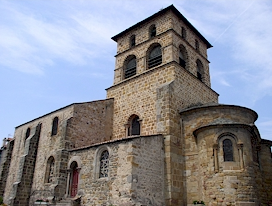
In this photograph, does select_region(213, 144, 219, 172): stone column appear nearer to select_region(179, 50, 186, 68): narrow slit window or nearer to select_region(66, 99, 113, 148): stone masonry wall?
select_region(179, 50, 186, 68): narrow slit window

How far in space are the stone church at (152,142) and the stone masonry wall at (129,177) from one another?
0.05 metres

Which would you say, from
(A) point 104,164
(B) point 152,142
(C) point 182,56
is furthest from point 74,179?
(C) point 182,56

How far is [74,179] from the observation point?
630 inches

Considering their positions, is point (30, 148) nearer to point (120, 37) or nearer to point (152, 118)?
point (152, 118)

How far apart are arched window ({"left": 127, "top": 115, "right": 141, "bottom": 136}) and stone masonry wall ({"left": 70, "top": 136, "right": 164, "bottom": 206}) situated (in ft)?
10.2

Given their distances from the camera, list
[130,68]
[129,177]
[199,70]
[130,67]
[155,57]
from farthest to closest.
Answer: [199,70], [130,67], [130,68], [155,57], [129,177]

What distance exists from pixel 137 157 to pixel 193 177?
348 centimetres

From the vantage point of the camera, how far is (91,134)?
18.5m

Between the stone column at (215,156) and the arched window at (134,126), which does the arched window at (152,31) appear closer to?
the arched window at (134,126)

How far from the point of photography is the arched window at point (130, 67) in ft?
67.2

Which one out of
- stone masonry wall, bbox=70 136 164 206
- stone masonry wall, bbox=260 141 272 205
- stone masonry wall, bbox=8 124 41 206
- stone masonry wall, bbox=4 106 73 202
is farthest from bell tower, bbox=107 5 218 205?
stone masonry wall, bbox=8 124 41 206

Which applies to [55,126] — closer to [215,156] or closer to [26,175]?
[26,175]

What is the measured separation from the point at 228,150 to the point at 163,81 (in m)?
6.01

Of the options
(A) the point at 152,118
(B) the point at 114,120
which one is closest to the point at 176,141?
(A) the point at 152,118
